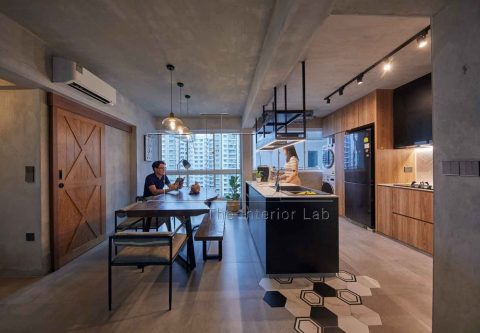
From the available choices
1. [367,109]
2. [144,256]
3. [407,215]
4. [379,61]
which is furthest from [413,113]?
[144,256]

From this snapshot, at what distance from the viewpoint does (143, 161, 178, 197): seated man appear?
12.0ft

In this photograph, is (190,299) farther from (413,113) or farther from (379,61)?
(413,113)

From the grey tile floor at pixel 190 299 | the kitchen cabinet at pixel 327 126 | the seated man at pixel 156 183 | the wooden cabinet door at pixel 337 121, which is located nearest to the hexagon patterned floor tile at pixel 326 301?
the grey tile floor at pixel 190 299

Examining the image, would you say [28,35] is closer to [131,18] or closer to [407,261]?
[131,18]

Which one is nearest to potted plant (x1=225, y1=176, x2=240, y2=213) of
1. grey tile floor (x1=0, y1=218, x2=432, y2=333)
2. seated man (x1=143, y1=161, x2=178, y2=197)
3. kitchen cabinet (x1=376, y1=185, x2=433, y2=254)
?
seated man (x1=143, y1=161, x2=178, y2=197)

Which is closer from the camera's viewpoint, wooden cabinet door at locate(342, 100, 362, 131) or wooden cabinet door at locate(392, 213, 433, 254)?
wooden cabinet door at locate(392, 213, 433, 254)

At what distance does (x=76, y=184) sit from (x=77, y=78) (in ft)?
4.89

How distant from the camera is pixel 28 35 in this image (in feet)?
7.51

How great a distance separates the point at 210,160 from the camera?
19.9ft

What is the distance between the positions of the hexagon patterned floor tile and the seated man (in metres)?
2.17

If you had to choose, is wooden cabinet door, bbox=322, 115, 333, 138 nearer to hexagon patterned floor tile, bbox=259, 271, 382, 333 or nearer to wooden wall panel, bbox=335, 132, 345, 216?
wooden wall panel, bbox=335, 132, 345, 216

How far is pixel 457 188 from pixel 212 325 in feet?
6.45

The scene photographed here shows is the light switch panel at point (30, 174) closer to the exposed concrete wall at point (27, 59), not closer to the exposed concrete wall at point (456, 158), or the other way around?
the exposed concrete wall at point (27, 59)

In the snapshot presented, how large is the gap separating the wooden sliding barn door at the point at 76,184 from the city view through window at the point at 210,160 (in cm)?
229
